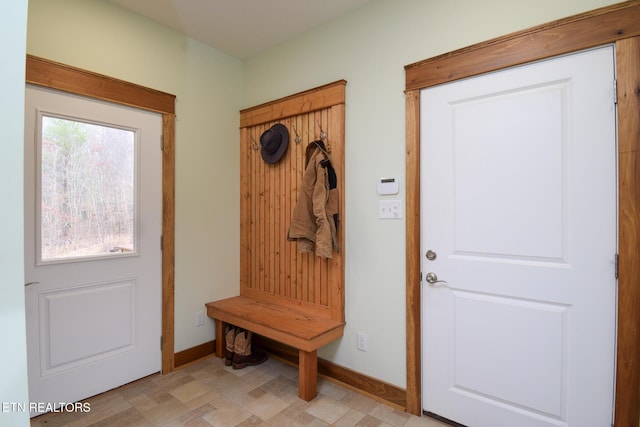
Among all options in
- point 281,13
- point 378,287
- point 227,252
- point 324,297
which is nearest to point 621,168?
point 378,287

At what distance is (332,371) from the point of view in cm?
243

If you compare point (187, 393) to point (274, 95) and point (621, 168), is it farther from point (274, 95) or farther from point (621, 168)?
point (621, 168)

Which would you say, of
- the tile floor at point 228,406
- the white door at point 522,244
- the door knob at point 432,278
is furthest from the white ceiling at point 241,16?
the tile floor at point 228,406

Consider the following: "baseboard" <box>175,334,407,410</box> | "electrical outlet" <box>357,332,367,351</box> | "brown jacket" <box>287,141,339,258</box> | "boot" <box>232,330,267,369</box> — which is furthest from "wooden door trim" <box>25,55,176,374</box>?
"electrical outlet" <box>357,332,367,351</box>

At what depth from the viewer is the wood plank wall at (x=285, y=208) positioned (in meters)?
2.38

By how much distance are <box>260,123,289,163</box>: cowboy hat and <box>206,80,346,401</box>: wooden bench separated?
6 cm

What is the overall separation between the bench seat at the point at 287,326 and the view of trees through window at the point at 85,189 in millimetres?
974

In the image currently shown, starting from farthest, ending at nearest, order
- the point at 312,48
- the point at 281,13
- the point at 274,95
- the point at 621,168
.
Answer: the point at 274,95, the point at 312,48, the point at 281,13, the point at 621,168

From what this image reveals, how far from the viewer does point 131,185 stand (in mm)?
2381

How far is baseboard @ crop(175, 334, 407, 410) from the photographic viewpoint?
6.91ft

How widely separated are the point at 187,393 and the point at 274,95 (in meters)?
2.50

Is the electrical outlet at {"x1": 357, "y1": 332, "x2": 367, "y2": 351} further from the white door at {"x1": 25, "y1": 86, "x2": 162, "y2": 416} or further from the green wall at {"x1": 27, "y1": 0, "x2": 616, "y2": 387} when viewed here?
the white door at {"x1": 25, "y1": 86, "x2": 162, "y2": 416}

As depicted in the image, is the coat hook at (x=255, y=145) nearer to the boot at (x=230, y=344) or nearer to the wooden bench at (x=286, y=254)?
the wooden bench at (x=286, y=254)

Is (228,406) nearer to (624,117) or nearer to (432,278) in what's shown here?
(432,278)
